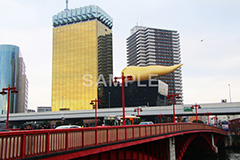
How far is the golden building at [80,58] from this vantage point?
16450 cm

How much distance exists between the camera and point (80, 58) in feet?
550

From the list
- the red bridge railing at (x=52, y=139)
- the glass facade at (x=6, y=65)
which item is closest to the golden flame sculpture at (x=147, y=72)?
the red bridge railing at (x=52, y=139)

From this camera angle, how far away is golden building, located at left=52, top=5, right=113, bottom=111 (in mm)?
164500

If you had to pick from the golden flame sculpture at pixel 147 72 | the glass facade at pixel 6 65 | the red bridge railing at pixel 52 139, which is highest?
the glass facade at pixel 6 65

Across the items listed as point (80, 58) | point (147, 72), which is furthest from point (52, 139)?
point (80, 58)

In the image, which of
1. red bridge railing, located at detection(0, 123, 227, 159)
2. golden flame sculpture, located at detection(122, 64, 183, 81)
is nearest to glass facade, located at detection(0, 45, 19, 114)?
golden flame sculpture, located at detection(122, 64, 183, 81)

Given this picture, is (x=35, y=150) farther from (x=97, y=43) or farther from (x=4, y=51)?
(x=4, y=51)

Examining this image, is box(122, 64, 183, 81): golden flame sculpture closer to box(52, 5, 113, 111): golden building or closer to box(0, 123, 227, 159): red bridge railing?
box(52, 5, 113, 111): golden building

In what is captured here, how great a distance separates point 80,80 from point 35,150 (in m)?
157

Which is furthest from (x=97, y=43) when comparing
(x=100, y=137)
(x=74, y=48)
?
(x=100, y=137)

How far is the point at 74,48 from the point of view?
554 feet

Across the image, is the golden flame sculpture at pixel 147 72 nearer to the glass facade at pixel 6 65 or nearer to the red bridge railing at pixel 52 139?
the red bridge railing at pixel 52 139

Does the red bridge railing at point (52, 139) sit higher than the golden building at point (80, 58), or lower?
lower

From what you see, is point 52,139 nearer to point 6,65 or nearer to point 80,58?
point 80,58
